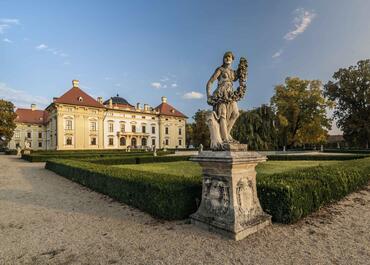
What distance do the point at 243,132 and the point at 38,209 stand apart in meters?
19.9

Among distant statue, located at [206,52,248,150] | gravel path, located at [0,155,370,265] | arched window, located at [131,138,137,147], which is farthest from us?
arched window, located at [131,138,137,147]

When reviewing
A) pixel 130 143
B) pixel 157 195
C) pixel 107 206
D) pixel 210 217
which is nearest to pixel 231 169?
pixel 210 217

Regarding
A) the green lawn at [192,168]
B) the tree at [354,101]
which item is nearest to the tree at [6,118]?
the green lawn at [192,168]

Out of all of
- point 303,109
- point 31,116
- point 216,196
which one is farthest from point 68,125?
point 216,196

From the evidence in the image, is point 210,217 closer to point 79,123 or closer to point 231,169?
point 231,169

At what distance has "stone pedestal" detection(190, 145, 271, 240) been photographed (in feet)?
11.2

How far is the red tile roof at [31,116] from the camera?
49906 mm

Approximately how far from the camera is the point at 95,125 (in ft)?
133

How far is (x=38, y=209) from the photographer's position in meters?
5.25

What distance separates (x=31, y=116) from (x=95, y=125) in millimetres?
22017

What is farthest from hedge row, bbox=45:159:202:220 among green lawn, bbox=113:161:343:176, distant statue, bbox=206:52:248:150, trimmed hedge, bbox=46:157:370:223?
green lawn, bbox=113:161:343:176

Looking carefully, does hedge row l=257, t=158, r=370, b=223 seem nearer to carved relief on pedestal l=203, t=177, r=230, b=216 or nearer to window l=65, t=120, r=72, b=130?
carved relief on pedestal l=203, t=177, r=230, b=216

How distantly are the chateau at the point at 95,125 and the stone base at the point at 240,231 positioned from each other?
122 ft

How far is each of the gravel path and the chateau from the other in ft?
116
